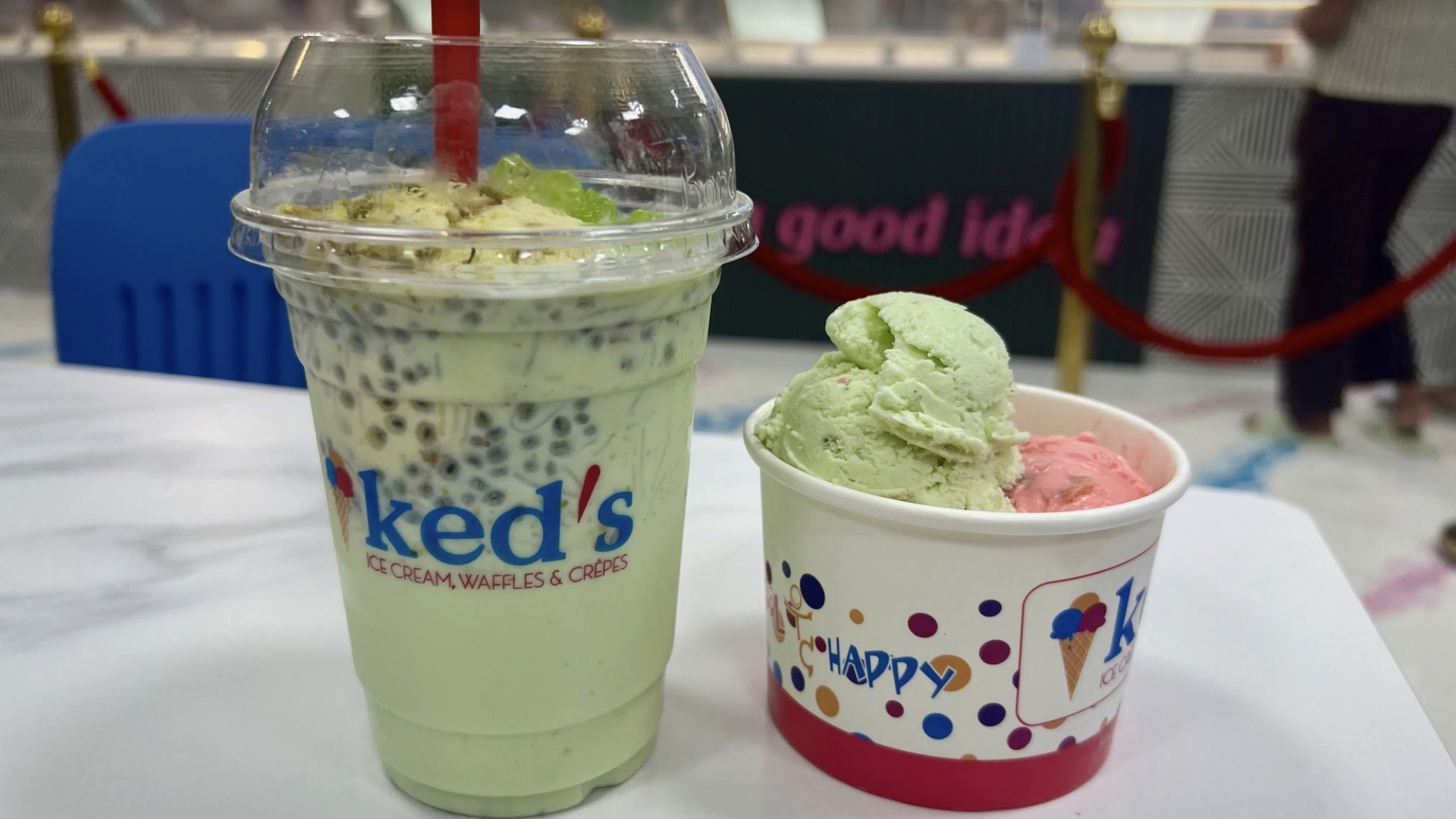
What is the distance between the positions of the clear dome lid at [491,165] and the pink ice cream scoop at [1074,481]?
0.79ft

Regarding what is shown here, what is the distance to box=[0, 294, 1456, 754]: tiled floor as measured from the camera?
6.15 feet

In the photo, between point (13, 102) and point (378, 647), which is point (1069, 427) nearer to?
point (378, 647)

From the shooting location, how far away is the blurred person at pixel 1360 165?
8.29ft

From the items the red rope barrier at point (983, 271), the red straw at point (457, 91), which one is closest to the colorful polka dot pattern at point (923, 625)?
the red straw at point (457, 91)

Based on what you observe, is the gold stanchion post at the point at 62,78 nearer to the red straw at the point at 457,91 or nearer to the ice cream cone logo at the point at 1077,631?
the red straw at the point at 457,91

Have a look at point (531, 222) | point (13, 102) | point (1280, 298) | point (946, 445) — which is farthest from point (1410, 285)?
point (13, 102)

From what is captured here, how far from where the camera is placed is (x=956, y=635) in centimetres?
60

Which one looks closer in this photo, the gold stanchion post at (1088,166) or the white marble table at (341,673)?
the white marble table at (341,673)

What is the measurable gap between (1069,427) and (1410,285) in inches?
63.1

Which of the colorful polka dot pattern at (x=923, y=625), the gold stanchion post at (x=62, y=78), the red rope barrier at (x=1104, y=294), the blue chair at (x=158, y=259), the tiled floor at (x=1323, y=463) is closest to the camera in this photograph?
the colorful polka dot pattern at (x=923, y=625)

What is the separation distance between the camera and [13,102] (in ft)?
13.5

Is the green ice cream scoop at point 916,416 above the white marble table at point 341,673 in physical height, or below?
above

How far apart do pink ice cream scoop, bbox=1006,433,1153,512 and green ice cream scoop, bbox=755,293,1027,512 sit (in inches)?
0.6

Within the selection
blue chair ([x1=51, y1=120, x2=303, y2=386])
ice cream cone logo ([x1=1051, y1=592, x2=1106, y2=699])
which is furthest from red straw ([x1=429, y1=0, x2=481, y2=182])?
blue chair ([x1=51, y1=120, x2=303, y2=386])
